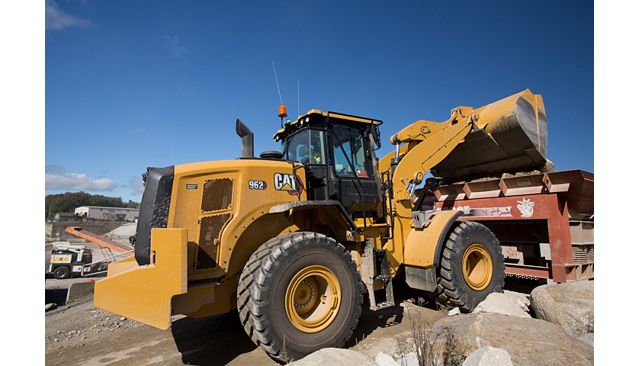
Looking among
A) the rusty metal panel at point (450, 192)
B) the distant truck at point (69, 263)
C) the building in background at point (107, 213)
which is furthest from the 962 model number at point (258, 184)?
the building in background at point (107, 213)

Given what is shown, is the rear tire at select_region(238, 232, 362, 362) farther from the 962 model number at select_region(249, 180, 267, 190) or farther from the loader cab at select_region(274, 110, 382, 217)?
the loader cab at select_region(274, 110, 382, 217)

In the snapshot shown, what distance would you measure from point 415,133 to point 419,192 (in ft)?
7.21

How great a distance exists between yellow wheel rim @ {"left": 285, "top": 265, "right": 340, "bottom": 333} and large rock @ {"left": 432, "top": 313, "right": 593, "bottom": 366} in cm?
112

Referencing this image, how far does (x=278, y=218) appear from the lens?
4.28 meters

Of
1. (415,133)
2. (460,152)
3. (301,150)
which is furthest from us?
(460,152)

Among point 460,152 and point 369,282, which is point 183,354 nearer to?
point 369,282

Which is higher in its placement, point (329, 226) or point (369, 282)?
point (329, 226)

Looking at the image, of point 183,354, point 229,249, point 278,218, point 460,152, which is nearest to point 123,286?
point 229,249

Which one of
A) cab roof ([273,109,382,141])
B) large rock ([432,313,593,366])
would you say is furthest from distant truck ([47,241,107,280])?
large rock ([432,313,593,366])

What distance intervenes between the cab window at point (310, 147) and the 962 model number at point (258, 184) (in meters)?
0.97

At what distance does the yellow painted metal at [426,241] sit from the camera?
4.95 meters

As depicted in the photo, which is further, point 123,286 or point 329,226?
point 329,226

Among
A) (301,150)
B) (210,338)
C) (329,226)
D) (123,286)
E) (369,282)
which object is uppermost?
(301,150)

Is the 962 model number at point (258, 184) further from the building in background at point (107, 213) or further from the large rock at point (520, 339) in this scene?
the building in background at point (107, 213)
